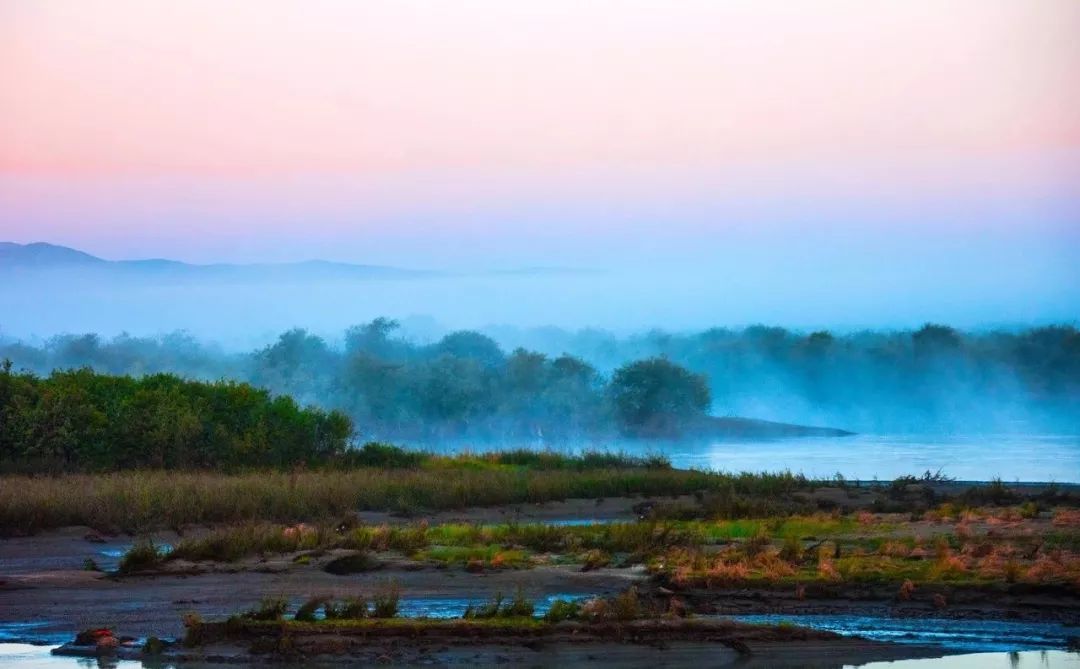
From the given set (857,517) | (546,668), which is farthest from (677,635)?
(857,517)

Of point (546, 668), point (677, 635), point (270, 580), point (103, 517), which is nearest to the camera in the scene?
point (546, 668)

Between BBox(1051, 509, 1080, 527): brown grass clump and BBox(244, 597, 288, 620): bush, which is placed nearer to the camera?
BBox(244, 597, 288, 620): bush

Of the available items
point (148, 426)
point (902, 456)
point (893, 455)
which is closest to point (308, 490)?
point (148, 426)

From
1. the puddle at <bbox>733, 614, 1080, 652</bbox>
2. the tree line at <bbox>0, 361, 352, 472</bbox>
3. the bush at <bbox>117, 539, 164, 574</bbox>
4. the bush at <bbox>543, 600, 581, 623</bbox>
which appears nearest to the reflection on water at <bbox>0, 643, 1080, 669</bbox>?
the puddle at <bbox>733, 614, 1080, 652</bbox>

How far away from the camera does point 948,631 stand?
1625cm

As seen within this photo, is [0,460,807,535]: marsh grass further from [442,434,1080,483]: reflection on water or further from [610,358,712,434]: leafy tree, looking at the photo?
[610,358,712,434]: leafy tree

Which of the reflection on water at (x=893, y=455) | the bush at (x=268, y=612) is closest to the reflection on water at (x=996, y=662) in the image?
the bush at (x=268, y=612)

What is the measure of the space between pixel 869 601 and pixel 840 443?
184 ft

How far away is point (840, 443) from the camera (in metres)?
72.9

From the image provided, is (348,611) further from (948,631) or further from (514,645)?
(948,631)

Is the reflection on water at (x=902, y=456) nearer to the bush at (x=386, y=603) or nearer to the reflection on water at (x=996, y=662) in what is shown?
the reflection on water at (x=996, y=662)

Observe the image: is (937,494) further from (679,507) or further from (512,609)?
(512,609)

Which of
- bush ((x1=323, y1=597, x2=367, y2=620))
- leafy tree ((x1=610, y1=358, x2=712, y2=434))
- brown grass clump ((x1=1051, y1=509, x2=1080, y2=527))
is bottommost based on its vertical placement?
bush ((x1=323, y1=597, x2=367, y2=620))

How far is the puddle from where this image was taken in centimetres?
1554
